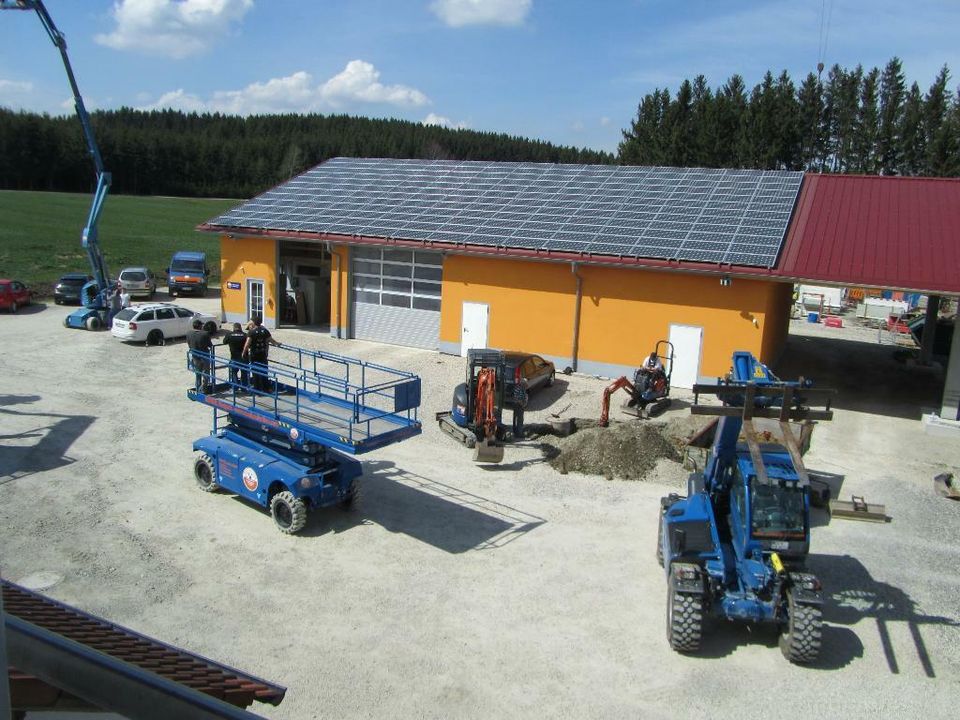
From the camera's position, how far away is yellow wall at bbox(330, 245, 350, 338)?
2702 cm

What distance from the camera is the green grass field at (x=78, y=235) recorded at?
1666 inches

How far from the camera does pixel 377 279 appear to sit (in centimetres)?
2692

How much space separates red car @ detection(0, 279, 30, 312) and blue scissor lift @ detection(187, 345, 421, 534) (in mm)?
21002

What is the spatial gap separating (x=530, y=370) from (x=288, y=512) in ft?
31.4

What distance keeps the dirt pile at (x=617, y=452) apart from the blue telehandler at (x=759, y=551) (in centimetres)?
558

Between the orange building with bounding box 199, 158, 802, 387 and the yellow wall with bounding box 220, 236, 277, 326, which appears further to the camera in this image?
the yellow wall with bounding box 220, 236, 277, 326

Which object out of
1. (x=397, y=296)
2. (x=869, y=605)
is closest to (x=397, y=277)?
(x=397, y=296)

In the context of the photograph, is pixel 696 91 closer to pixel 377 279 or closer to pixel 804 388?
pixel 377 279

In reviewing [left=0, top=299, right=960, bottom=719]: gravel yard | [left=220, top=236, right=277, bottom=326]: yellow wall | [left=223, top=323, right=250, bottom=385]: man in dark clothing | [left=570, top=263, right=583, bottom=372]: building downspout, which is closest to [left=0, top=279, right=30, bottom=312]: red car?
[left=220, top=236, right=277, bottom=326]: yellow wall

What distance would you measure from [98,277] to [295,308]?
7701mm

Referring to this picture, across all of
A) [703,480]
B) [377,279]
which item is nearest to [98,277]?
[377,279]

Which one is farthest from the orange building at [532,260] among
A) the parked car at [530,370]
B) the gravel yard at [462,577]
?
the gravel yard at [462,577]

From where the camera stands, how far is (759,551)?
9.27m

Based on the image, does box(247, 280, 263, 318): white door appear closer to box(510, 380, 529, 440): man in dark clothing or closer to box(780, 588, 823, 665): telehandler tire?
box(510, 380, 529, 440): man in dark clothing
